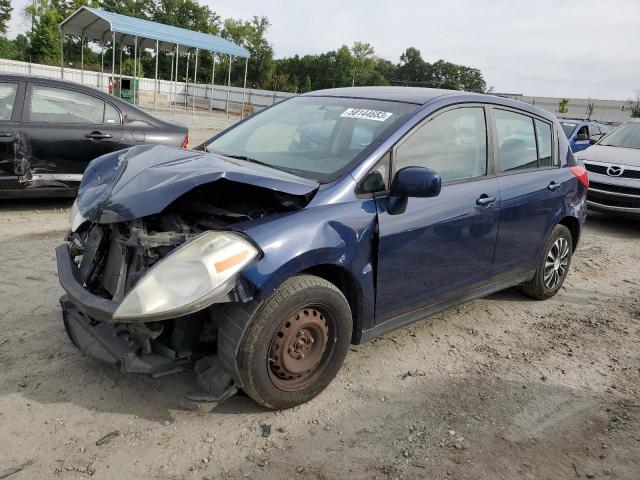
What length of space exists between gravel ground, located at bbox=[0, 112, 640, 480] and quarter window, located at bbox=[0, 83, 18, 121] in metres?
2.61

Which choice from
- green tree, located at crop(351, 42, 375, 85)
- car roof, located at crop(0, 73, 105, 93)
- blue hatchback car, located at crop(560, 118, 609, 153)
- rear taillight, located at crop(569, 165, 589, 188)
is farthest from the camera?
green tree, located at crop(351, 42, 375, 85)

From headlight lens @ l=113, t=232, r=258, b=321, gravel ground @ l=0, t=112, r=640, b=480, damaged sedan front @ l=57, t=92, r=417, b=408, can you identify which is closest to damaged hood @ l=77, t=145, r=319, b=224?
damaged sedan front @ l=57, t=92, r=417, b=408

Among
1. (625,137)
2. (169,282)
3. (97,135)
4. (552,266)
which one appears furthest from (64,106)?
(625,137)

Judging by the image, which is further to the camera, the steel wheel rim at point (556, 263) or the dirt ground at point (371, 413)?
the steel wheel rim at point (556, 263)

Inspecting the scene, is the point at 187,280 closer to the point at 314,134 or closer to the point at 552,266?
the point at 314,134

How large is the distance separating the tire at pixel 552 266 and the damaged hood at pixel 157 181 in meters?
2.68

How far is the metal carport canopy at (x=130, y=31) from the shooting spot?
20.7 metres

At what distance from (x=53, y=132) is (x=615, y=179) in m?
8.06

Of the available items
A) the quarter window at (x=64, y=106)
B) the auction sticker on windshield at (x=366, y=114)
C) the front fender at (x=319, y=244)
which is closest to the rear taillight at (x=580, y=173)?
the auction sticker on windshield at (x=366, y=114)

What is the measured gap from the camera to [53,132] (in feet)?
21.0

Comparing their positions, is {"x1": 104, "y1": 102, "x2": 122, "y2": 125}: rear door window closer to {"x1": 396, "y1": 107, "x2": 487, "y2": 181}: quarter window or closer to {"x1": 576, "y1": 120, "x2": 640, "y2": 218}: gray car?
{"x1": 396, "y1": 107, "x2": 487, "y2": 181}: quarter window

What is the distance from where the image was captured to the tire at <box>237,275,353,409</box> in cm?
269

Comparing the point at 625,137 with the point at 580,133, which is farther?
the point at 580,133

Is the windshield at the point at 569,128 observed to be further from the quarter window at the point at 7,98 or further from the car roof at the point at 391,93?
the quarter window at the point at 7,98
